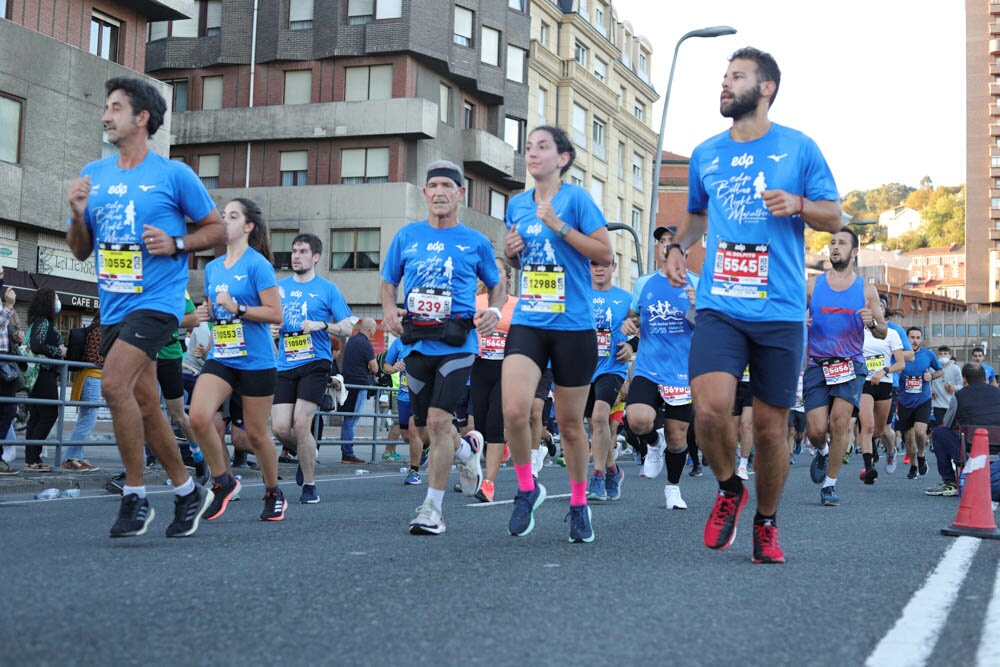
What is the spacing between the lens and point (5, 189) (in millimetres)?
25500

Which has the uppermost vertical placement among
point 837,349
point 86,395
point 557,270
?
point 557,270

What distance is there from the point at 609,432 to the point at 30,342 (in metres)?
5.64

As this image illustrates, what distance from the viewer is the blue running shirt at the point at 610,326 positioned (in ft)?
34.0

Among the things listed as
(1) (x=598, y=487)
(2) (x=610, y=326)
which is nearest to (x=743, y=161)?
(1) (x=598, y=487)

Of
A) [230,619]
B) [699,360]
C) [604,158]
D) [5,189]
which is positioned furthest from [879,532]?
[604,158]

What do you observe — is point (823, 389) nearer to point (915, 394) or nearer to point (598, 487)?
point (598, 487)

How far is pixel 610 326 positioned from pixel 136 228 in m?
5.14

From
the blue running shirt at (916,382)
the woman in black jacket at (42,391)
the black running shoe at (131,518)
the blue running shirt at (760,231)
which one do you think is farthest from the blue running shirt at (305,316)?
the blue running shirt at (916,382)

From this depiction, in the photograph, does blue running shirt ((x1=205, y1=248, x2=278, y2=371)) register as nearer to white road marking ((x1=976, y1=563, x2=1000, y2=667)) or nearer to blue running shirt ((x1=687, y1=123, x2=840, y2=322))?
blue running shirt ((x1=687, y1=123, x2=840, y2=322))

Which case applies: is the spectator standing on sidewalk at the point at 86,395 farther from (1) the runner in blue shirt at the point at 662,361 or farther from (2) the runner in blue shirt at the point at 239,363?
(1) the runner in blue shirt at the point at 662,361

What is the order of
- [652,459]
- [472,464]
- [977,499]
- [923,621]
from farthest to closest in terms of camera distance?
1. [652,459]
2. [472,464]
3. [977,499]
4. [923,621]

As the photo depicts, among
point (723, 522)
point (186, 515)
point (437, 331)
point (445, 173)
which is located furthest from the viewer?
point (445, 173)

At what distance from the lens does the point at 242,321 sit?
7586mm

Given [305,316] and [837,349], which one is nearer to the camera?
[305,316]
